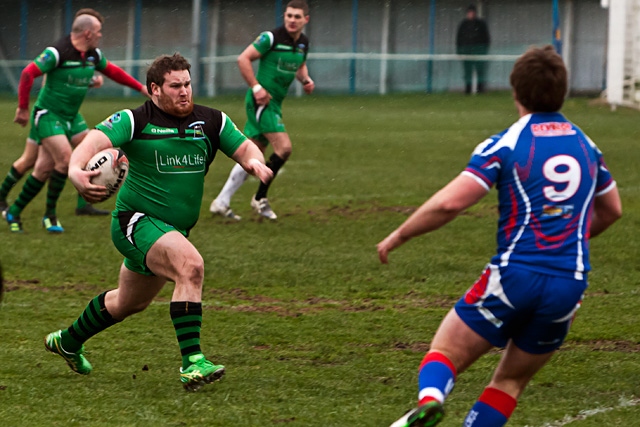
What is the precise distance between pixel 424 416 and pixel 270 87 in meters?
9.24

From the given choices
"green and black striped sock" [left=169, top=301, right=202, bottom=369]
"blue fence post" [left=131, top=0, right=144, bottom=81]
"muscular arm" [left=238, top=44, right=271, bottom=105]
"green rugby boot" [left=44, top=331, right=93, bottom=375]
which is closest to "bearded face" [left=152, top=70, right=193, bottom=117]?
"green and black striped sock" [left=169, top=301, right=202, bottom=369]

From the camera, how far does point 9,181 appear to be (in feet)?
41.4

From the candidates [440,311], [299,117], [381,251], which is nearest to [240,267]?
[440,311]

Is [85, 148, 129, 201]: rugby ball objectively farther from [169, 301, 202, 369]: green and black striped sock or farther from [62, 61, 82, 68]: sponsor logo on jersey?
[62, 61, 82, 68]: sponsor logo on jersey

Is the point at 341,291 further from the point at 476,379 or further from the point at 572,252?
the point at 572,252

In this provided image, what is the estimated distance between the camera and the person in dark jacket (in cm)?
3202

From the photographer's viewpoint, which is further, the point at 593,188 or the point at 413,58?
the point at 413,58

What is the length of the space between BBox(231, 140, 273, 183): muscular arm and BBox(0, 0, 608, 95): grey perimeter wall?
1059 inches

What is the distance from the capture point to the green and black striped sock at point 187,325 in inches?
237

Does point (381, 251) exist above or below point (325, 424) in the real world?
above

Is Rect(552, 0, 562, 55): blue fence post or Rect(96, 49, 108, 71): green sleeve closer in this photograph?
Rect(96, 49, 108, 71): green sleeve

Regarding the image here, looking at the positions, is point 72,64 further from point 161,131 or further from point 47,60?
point 161,131

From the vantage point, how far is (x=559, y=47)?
102 feet

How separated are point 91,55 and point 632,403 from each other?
7.52m
